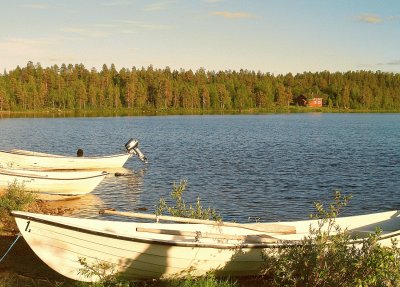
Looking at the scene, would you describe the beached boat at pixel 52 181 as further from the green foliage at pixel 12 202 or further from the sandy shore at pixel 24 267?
the sandy shore at pixel 24 267

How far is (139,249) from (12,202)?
7932 mm

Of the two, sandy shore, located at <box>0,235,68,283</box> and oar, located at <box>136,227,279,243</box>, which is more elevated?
oar, located at <box>136,227,279,243</box>

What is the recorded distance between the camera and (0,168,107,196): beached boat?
2045 centimetres

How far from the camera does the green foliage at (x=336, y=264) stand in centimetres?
803

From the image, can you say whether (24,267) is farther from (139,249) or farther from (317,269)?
(317,269)

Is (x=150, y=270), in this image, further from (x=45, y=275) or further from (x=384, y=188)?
(x=384, y=188)

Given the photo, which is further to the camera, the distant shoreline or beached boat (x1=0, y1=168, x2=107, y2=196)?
the distant shoreline

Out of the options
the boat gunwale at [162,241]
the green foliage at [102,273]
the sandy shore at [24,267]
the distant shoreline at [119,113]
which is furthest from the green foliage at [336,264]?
the distant shoreline at [119,113]

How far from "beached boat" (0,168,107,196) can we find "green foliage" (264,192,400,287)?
13.4 m

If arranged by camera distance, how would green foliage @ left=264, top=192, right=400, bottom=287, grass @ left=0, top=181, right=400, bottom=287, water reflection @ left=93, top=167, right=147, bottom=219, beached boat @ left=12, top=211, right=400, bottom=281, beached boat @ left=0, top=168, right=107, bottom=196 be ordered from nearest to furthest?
green foliage @ left=264, top=192, right=400, bottom=287
grass @ left=0, top=181, right=400, bottom=287
beached boat @ left=12, top=211, right=400, bottom=281
beached boat @ left=0, top=168, right=107, bottom=196
water reflection @ left=93, top=167, right=147, bottom=219

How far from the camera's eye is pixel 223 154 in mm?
46531

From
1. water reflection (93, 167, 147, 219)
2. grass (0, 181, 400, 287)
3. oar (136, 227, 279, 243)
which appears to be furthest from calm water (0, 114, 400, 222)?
grass (0, 181, 400, 287)

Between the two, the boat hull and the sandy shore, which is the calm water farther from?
the sandy shore

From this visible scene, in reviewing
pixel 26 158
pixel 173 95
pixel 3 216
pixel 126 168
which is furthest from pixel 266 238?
pixel 173 95
